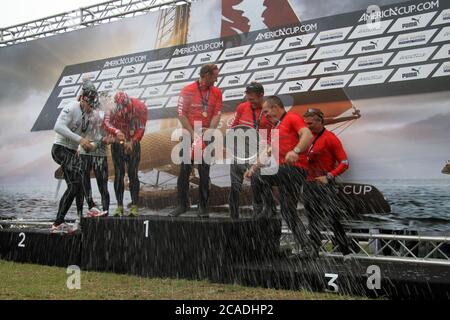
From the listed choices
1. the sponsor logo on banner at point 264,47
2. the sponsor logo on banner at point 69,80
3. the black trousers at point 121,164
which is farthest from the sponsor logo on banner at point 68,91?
the sponsor logo on banner at point 264,47

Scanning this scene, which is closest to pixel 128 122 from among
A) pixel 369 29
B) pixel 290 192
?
pixel 290 192

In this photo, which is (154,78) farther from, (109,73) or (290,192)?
(290,192)

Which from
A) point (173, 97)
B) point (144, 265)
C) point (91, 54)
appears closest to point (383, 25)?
point (173, 97)

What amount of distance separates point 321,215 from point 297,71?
6.60ft

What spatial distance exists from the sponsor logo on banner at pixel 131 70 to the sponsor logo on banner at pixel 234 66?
1592 mm

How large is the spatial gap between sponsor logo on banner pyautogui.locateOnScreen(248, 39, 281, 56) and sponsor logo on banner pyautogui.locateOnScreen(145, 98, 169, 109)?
62.7 inches

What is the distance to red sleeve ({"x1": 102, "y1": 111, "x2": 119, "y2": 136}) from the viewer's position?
21.5 feet

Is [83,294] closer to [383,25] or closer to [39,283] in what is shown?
[39,283]

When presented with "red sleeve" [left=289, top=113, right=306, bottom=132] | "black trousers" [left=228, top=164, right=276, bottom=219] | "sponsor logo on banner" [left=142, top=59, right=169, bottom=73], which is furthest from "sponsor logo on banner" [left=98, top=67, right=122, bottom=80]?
"red sleeve" [left=289, top=113, right=306, bottom=132]

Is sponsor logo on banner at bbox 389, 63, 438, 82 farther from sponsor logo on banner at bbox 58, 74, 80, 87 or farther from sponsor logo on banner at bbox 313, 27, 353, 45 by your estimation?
sponsor logo on banner at bbox 58, 74, 80, 87

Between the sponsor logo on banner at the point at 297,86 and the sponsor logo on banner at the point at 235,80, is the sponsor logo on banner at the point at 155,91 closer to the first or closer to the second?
the sponsor logo on banner at the point at 235,80

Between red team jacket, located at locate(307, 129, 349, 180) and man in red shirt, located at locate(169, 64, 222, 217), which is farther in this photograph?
man in red shirt, located at locate(169, 64, 222, 217)

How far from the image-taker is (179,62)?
745cm
